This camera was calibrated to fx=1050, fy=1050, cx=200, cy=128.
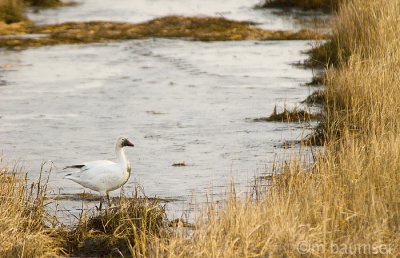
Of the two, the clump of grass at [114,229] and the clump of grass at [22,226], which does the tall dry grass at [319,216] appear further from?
the clump of grass at [22,226]

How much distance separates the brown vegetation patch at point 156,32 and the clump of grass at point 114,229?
16.4m

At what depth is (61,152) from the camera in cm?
1384

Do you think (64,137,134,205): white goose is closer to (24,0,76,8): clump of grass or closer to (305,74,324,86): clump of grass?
(305,74,324,86): clump of grass

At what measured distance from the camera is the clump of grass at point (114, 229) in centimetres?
880

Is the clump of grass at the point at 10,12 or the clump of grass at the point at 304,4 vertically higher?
the clump of grass at the point at 10,12

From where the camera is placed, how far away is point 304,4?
32.4 metres

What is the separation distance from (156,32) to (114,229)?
60.8ft

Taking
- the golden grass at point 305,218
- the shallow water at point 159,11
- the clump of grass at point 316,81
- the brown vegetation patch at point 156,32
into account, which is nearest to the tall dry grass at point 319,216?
the golden grass at point 305,218

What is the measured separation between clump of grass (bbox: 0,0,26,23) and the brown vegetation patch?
2.25 feet

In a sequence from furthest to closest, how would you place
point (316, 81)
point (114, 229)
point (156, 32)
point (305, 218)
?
1. point (156, 32)
2. point (316, 81)
3. point (114, 229)
4. point (305, 218)

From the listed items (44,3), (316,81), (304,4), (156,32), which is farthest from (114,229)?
(44,3)

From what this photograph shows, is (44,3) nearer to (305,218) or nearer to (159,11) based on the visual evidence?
(159,11)

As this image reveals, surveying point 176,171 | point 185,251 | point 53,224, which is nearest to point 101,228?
point 53,224

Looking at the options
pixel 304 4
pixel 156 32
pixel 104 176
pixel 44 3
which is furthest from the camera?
pixel 44 3
